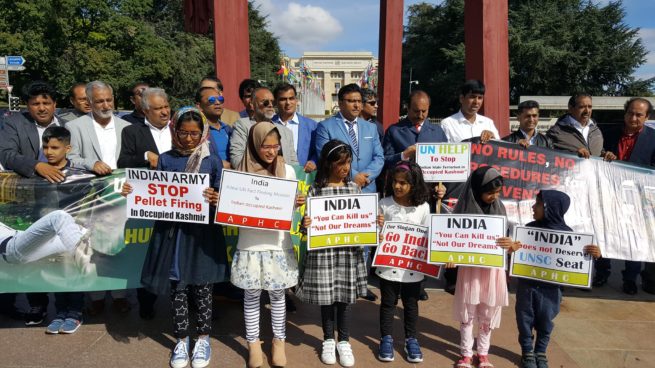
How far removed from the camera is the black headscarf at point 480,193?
3352 mm

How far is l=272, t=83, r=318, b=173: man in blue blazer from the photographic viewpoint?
4512 mm

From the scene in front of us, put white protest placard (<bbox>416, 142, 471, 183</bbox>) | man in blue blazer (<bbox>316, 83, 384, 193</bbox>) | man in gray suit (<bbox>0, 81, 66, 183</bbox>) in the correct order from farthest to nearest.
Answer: man in blue blazer (<bbox>316, 83, 384, 193</bbox>), white protest placard (<bbox>416, 142, 471, 183</bbox>), man in gray suit (<bbox>0, 81, 66, 183</bbox>)

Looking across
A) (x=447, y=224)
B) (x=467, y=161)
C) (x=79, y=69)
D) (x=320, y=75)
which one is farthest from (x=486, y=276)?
(x=320, y=75)

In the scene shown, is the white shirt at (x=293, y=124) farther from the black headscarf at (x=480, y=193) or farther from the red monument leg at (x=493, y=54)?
the red monument leg at (x=493, y=54)

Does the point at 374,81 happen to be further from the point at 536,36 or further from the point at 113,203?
the point at 113,203

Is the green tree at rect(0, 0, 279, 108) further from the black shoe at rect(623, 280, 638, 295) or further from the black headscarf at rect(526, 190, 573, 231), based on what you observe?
the black headscarf at rect(526, 190, 573, 231)

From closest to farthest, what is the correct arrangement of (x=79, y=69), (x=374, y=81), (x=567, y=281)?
(x=567, y=281), (x=79, y=69), (x=374, y=81)

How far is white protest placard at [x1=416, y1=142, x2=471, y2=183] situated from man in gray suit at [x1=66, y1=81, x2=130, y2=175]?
273cm

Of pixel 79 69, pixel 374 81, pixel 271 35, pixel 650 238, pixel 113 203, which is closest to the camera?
pixel 113 203

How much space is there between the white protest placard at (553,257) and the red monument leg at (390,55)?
1037 cm

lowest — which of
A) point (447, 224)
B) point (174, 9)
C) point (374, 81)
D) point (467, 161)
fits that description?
point (447, 224)

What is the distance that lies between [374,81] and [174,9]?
19626 millimetres

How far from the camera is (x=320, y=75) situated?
327ft

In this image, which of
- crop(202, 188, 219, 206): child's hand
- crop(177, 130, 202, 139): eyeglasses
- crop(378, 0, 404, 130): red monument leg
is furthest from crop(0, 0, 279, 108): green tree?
crop(202, 188, 219, 206): child's hand
